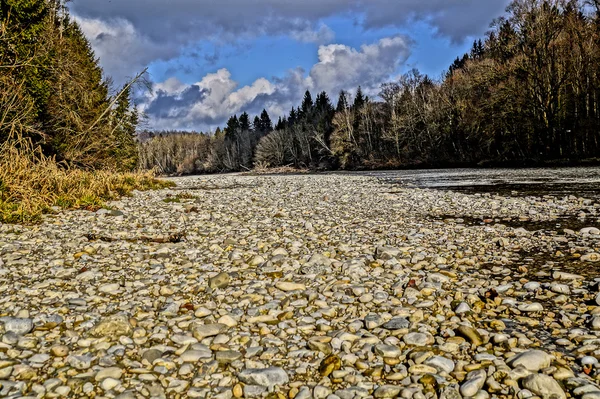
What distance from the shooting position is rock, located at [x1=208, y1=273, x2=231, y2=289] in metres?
4.64

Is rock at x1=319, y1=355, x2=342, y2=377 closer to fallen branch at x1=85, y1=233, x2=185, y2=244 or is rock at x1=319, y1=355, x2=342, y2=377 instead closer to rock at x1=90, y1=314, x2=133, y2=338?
rock at x1=90, y1=314, x2=133, y2=338

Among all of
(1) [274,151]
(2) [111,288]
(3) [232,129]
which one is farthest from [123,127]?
(3) [232,129]

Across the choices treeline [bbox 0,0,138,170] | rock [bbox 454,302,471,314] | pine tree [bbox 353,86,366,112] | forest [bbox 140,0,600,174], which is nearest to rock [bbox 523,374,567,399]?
rock [bbox 454,302,471,314]

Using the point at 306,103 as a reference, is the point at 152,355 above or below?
below

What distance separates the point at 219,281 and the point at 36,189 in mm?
8215

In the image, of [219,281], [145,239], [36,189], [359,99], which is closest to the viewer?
[219,281]

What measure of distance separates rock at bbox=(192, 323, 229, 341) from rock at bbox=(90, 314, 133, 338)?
0.58m

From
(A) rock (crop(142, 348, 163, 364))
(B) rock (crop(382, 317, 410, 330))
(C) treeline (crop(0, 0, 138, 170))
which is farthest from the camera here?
(C) treeline (crop(0, 0, 138, 170))

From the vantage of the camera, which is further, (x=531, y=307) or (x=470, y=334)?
(x=531, y=307)

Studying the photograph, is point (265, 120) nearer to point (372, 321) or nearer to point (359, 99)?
point (359, 99)

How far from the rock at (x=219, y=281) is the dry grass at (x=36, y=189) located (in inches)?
218

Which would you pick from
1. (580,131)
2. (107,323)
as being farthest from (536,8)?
(107,323)

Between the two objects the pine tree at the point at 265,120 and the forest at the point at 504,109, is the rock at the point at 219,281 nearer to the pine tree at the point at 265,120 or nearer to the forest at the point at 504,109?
the forest at the point at 504,109

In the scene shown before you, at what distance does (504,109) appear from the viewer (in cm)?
3494
